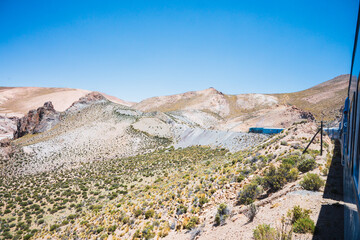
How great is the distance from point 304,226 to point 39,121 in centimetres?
7988

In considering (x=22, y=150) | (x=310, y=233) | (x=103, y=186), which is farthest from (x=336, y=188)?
(x=22, y=150)

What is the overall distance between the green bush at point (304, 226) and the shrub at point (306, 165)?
6415 millimetres

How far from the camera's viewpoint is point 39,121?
66500 mm

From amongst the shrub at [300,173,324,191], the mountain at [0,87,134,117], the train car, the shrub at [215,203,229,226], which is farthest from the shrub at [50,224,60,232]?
the mountain at [0,87,134,117]

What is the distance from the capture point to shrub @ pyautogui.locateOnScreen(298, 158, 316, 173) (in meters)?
11.7

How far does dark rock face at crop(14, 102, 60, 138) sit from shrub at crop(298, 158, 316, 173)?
72.9 metres

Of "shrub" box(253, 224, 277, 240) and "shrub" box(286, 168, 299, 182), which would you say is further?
"shrub" box(286, 168, 299, 182)

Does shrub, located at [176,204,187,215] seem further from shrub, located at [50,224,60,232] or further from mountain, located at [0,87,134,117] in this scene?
mountain, located at [0,87,134,117]

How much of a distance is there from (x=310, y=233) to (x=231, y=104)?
127 meters

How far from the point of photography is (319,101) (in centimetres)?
9112

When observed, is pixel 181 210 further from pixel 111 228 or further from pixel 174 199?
pixel 111 228

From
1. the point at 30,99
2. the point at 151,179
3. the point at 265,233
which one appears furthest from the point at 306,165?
the point at 30,99

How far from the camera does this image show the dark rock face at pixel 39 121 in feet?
212

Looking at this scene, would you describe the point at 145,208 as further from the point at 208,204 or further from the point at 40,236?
the point at 40,236
